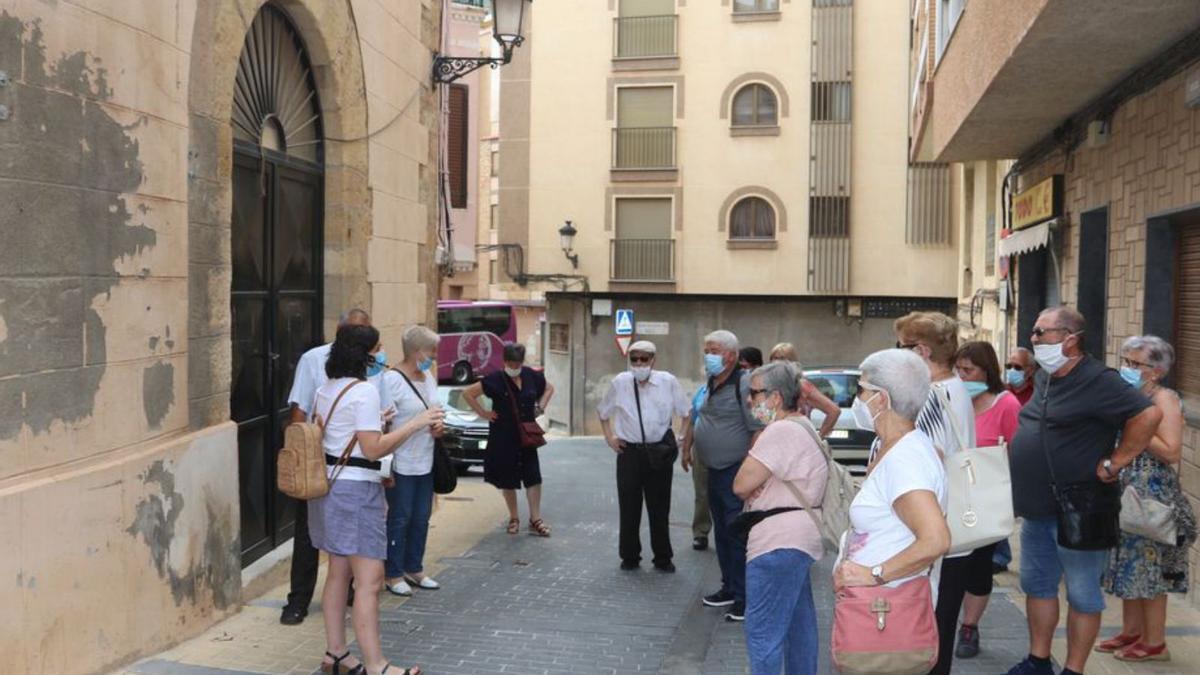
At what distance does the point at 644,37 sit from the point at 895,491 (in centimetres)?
2670

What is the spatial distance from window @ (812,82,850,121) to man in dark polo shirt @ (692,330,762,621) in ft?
73.4

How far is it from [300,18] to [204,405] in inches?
119

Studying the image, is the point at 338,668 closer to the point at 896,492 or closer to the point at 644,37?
the point at 896,492

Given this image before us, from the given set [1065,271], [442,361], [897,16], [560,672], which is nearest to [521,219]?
[442,361]

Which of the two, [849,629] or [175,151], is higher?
[175,151]

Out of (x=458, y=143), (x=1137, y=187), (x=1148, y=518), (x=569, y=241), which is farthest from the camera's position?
(x=458, y=143)

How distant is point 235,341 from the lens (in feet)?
23.6

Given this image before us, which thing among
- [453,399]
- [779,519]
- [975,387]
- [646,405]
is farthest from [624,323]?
[779,519]

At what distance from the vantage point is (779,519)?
4.74 metres

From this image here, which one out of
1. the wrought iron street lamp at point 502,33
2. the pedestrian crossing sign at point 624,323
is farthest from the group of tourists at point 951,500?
the pedestrian crossing sign at point 624,323

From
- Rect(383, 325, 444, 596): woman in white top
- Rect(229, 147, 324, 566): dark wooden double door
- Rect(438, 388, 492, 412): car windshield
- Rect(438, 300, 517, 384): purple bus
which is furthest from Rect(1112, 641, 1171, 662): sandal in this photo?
Rect(438, 300, 517, 384): purple bus

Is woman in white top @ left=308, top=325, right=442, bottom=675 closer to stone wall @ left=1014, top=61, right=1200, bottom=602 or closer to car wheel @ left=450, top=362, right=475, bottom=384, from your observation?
stone wall @ left=1014, top=61, right=1200, bottom=602

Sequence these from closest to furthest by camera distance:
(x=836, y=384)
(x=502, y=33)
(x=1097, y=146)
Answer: (x=1097, y=146) < (x=502, y=33) < (x=836, y=384)

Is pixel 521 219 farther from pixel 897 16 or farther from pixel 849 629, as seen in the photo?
pixel 849 629
